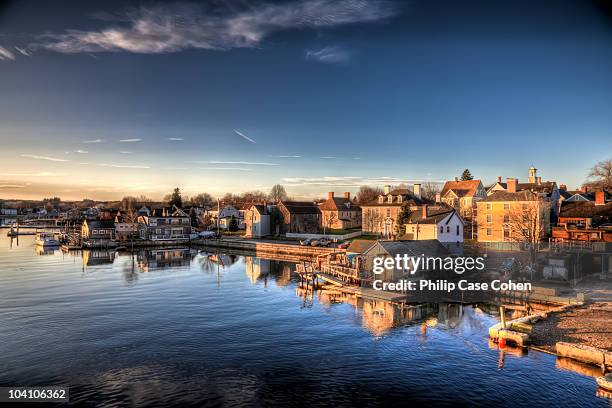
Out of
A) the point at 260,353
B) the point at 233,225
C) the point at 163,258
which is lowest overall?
the point at 260,353

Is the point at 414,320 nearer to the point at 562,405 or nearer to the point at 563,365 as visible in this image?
the point at 563,365

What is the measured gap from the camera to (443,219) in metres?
61.4

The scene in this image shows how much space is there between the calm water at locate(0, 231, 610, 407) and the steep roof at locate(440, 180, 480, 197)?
Result: 2097 inches

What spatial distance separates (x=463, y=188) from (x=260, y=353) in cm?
7233

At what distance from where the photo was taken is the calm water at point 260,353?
21328 mm

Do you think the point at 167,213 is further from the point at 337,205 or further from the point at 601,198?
the point at 601,198

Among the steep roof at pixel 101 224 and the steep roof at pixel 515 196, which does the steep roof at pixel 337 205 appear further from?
the steep roof at pixel 101 224

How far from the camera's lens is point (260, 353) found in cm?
2675

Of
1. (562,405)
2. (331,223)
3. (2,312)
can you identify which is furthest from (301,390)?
(331,223)

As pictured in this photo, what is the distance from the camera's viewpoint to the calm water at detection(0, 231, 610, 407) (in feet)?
70.0

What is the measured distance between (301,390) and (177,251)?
72.5 meters

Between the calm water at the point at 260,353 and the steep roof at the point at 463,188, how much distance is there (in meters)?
53.3

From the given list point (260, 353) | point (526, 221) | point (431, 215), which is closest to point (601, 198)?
point (526, 221)

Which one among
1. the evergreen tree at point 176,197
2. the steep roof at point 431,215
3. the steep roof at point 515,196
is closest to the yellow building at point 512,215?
the steep roof at point 515,196
